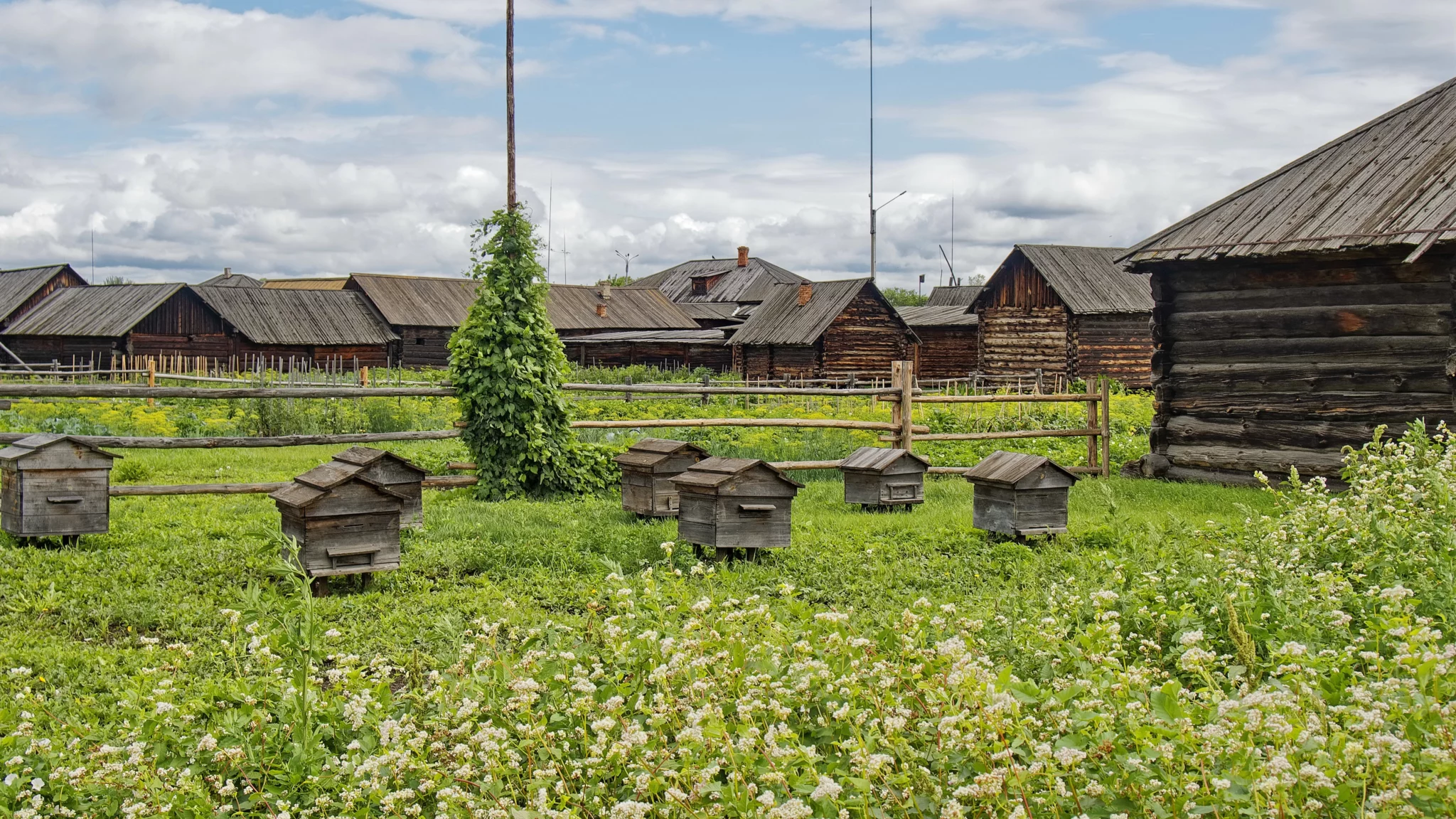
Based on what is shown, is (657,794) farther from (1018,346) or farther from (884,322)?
(884,322)

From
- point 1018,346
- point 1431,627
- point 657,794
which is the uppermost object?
point 1018,346

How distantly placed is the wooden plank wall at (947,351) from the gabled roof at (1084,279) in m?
5.99

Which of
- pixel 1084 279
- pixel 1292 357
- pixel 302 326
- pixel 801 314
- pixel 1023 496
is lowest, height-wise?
pixel 1023 496

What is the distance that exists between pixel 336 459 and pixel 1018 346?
28918 mm

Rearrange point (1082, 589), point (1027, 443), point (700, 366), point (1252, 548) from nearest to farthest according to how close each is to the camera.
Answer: point (1252, 548) < point (1082, 589) < point (1027, 443) < point (700, 366)

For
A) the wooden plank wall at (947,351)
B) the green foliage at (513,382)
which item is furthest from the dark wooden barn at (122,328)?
the green foliage at (513,382)

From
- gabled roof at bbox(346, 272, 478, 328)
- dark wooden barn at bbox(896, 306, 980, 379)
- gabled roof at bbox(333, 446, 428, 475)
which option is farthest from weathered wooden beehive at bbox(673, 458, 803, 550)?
gabled roof at bbox(346, 272, 478, 328)

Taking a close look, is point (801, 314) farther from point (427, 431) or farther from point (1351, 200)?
point (1351, 200)

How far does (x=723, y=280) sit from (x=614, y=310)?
13.1 meters

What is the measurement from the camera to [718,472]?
28.7 feet

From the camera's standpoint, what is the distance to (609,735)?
11.7 ft

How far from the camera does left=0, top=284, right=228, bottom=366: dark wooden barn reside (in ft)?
129

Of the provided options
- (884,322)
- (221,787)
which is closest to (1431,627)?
(221,787)

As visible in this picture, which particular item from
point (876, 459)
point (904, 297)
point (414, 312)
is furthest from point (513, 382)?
point (904, 297)
